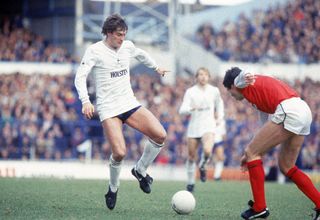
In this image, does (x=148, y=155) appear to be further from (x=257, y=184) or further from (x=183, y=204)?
(x=257, y=184)

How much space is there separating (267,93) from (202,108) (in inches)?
300

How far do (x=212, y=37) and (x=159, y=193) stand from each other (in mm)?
22303

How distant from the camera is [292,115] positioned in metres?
9.83

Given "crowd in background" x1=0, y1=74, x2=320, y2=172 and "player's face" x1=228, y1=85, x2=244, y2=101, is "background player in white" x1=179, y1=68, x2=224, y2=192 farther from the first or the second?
"crowd in background" x1=0, y1=74, x2=320, y2=172

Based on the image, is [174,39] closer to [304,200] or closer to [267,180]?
[267,180]

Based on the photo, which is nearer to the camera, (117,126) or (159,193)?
(117,126)

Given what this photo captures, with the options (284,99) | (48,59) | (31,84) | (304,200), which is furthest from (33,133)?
(284,99)

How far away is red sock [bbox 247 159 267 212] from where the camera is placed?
32.6 ft

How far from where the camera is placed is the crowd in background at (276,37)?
3406 centimetres

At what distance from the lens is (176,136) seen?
27.8m

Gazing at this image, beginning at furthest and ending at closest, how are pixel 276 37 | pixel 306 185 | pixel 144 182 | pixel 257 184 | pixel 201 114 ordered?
pixel 276 37 < pixel 201 114 < pixel 144 182 < pixel 306 185 < pixel 257 184

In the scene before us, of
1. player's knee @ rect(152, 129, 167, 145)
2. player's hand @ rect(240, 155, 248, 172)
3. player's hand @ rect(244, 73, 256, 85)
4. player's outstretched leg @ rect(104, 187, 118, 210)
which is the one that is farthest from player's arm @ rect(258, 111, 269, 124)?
player's outstretched leg @ rect(104, 187, 118, 210)

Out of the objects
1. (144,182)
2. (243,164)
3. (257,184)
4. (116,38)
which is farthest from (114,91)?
(257,184)

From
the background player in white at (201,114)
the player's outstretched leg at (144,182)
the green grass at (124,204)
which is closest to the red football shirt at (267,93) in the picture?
the green grass at (124,204)
